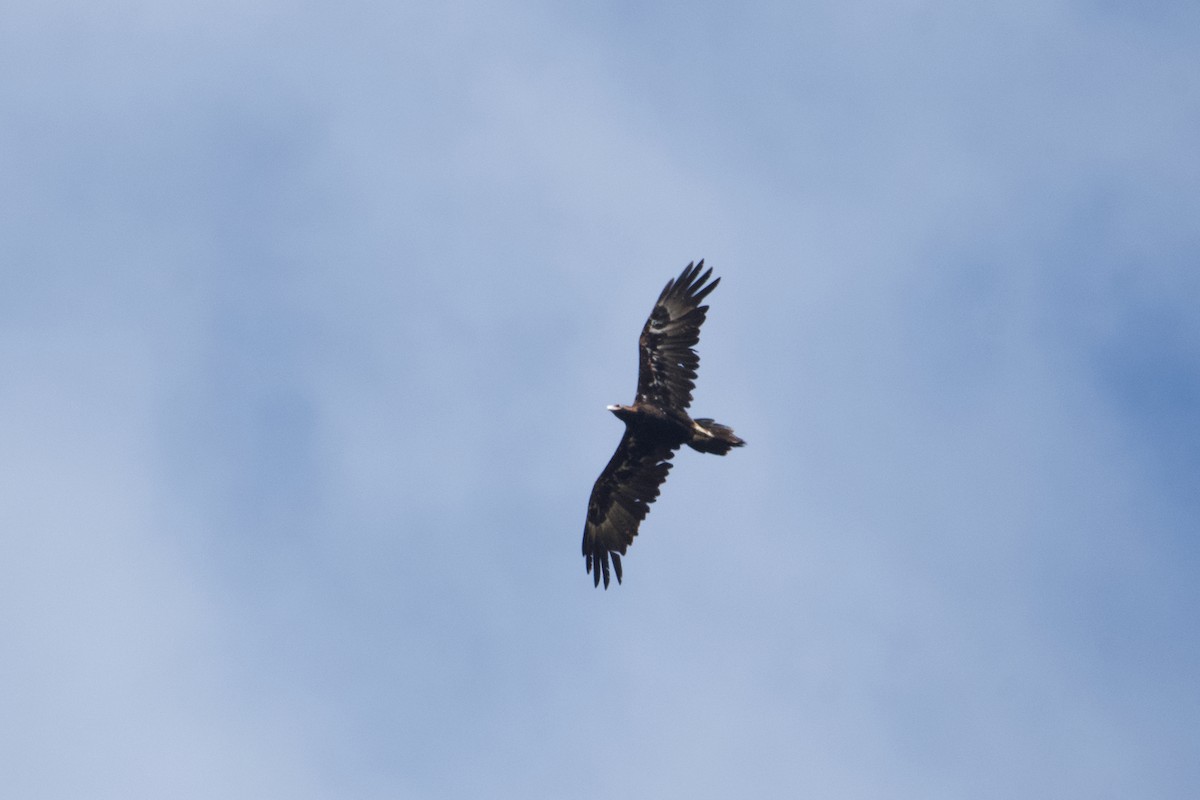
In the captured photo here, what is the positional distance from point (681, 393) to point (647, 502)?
414 centimetres

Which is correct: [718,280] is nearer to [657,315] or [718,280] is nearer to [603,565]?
[657,315]

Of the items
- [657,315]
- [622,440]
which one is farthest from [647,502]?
[657,315]

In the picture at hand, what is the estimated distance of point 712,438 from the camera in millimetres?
43969

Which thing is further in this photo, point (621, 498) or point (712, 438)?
point (621, 498)

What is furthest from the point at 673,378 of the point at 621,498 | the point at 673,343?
the point at 621,498

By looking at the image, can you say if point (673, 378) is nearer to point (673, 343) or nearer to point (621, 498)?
point (673, 343)

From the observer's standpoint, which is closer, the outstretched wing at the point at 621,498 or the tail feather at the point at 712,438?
the tail feather at the point at 712,438

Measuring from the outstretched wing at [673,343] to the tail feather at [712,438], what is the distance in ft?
2.39

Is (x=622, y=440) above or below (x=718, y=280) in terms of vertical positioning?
below

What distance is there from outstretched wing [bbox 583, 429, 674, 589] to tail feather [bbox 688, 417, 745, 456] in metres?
1.60

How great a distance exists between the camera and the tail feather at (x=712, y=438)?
4375 centimetres

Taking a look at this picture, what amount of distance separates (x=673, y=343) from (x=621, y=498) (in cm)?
530

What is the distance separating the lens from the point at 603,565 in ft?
157

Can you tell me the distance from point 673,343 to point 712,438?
2.85 meters
